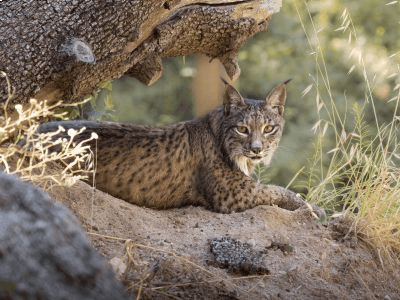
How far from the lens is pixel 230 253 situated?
4.21m

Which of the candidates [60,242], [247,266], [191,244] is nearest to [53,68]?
[191,244]

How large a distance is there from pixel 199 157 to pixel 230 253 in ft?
4.97

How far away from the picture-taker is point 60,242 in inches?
93.4

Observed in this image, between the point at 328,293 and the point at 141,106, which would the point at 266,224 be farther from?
the point at 141,106

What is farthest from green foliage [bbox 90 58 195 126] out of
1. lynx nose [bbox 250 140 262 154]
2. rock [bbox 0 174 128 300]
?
rock [bbox 0 174 128 300]

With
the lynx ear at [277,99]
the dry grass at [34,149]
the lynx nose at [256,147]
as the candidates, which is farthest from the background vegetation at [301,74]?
the dry grass at [34,149]

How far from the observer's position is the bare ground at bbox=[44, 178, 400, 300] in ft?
12.3

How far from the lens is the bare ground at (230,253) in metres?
3.76

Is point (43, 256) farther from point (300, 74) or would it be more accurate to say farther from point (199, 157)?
point (300, 74)

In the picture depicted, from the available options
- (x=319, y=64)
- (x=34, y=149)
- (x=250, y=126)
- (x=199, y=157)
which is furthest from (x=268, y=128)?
(x=319, y=64)

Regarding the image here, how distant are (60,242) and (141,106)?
31.8 ft

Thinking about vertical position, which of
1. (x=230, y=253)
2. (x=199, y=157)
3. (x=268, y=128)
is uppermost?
(x=268, y=128)

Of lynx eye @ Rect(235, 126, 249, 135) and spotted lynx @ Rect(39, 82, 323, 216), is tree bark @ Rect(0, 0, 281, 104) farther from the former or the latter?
lynx eye @ Rect(235, 126, 249, 135)

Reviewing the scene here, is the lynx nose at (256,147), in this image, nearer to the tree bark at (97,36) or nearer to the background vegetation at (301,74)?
the tree bark at (97,36)
